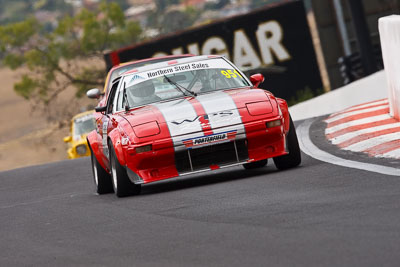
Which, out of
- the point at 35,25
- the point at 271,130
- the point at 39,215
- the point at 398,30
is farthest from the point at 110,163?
the point at 35,25

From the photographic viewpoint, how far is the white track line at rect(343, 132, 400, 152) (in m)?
10.3

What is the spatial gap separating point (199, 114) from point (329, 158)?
61.9 inches

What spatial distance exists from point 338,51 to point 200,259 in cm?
2584

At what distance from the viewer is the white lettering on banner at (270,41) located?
30.9 m

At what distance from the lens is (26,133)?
2522 inches

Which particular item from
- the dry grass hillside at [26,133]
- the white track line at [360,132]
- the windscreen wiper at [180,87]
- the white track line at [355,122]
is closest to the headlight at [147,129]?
the windscreen wiper at [180,87]

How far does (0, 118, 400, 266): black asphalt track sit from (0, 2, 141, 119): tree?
104ft

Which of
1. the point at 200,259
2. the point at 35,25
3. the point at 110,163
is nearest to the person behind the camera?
the point at 200,259

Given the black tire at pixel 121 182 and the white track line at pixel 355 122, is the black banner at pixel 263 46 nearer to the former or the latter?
the white track line at pixel 355 122

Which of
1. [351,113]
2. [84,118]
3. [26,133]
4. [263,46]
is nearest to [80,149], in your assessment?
[84,118]

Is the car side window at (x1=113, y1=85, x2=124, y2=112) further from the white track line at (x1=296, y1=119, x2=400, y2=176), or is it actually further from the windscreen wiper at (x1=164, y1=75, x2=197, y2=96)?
the white track line at (x1=296, y1=119, x2=400, y2=176)

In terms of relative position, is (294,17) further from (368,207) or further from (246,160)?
(368,207)

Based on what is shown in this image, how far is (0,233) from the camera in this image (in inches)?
331

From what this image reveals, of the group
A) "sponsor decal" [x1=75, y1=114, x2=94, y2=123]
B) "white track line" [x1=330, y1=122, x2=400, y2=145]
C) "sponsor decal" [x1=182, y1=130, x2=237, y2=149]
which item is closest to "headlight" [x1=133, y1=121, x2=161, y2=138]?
"sponsor decal" [x1=182, y1=130, x2=237, y2=149]
